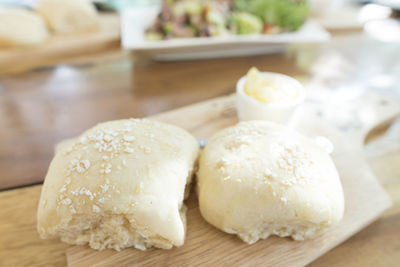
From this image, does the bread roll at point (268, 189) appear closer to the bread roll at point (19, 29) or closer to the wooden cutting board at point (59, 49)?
the wooden cutting board at point (59, 49)

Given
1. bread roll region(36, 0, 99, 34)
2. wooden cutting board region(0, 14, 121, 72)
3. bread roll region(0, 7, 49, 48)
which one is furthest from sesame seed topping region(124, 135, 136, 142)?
bread roll region(36, 0, 99, 34)

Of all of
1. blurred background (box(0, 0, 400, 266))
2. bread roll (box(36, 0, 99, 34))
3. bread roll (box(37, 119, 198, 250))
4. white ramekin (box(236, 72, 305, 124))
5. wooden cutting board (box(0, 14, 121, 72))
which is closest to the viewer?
bread roll (box(37, 119, 198, 250))

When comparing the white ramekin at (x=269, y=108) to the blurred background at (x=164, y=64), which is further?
the blurred background at (x=164, y=64)

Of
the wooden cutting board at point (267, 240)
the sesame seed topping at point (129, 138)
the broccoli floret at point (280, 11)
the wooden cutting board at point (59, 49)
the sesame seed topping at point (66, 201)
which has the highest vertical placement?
the broccoli floret at point (280, 11)

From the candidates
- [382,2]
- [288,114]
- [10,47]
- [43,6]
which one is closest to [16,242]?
[288,114]

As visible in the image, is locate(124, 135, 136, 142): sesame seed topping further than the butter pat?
No

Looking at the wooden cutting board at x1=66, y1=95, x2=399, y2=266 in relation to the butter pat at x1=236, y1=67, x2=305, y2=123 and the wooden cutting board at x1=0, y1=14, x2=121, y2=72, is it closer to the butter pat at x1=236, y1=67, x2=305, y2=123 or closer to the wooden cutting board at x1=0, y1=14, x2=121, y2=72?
the butter pat at x1=236, y1=67, x2=305, y2=123

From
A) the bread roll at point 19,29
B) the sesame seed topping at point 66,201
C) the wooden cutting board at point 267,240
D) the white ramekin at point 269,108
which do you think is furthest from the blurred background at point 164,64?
the sesame seed topping at point 66,201
